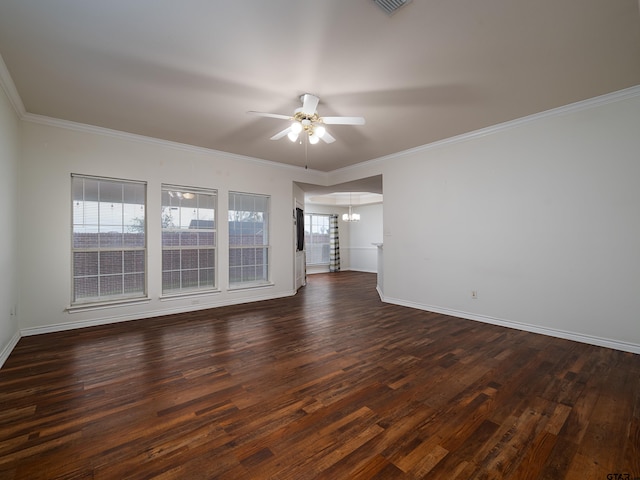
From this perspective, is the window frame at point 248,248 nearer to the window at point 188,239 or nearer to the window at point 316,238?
the window at point 188,239

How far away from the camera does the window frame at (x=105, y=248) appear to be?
404 centimetres

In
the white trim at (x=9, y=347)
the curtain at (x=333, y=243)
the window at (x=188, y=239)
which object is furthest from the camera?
the curtain at (x=333, y=243)

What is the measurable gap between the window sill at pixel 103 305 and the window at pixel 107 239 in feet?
0.27

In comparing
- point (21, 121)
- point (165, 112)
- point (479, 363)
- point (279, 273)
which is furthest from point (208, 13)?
point (279, 273)

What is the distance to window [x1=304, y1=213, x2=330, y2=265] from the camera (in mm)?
10266

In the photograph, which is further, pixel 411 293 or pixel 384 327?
pixel 411 293

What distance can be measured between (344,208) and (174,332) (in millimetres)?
8098

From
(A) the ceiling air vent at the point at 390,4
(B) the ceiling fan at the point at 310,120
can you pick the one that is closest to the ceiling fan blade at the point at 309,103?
(B) the ceiling fan at the point at 310,120

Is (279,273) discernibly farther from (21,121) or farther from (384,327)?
(21,121)

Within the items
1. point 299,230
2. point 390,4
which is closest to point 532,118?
point 390,4

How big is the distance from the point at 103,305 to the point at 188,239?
1.54 meters

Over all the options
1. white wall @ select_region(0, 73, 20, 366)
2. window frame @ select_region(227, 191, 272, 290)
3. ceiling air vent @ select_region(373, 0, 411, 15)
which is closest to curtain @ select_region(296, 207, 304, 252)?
window frame @ select_region(227, 191, 272, 290)

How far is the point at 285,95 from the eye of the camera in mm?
3166

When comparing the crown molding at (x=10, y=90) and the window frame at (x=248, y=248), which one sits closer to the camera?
the crown molding at (x=10, y=90)
